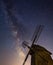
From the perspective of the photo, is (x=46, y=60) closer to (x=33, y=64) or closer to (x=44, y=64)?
(x=44, y=64)

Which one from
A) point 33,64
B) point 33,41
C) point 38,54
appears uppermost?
point 33,41

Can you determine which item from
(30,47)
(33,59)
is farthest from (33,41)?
(33,59)

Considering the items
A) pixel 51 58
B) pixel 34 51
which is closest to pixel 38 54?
pixel 34 51

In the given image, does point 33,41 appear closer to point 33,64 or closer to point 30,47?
point 30,47

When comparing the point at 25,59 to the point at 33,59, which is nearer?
the point at 33,59

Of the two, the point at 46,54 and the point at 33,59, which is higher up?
the point at 46,54

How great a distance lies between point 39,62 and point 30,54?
2.66 metres

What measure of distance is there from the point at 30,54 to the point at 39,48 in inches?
88.5

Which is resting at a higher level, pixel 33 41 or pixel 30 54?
pixel 33 41

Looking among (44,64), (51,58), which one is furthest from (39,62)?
(51,58)

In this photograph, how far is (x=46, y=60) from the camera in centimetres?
3111

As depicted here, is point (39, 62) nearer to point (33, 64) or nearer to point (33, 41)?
point (33, 64)

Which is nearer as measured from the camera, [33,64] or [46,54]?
[33,64]

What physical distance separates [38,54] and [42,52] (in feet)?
3.80
